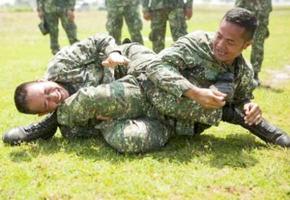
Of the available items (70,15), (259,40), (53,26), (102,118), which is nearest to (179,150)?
(102,118)

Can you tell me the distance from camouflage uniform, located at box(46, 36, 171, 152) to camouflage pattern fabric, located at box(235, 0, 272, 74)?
3.90m

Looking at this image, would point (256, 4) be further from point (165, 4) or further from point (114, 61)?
point (114, 61)

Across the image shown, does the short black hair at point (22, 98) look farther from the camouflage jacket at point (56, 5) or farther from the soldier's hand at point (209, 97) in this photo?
the camouflage jacket at point (56, 5)

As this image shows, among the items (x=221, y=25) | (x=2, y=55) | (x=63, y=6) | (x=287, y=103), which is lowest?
(x=2, y=55)

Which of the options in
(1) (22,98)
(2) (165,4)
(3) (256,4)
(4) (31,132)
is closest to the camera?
(1) (22,98)

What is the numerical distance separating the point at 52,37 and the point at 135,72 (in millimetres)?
6410

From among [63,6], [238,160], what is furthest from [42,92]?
[63,6]

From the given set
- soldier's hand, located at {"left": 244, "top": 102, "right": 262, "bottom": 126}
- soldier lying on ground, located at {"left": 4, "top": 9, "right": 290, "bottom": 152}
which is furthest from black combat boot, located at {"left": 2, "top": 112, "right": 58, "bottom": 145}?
soldier's hand, located at {"left": 244, "top": 102, "right": 262, "bottom": 126}

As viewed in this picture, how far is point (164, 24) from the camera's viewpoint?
8836 mm

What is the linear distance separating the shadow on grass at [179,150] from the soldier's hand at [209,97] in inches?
20.0

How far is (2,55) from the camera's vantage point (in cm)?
1430

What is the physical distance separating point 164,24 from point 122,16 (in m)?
0.88

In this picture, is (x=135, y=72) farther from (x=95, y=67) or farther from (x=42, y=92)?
(x=42, y=92)

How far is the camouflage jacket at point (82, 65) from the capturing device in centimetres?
461
